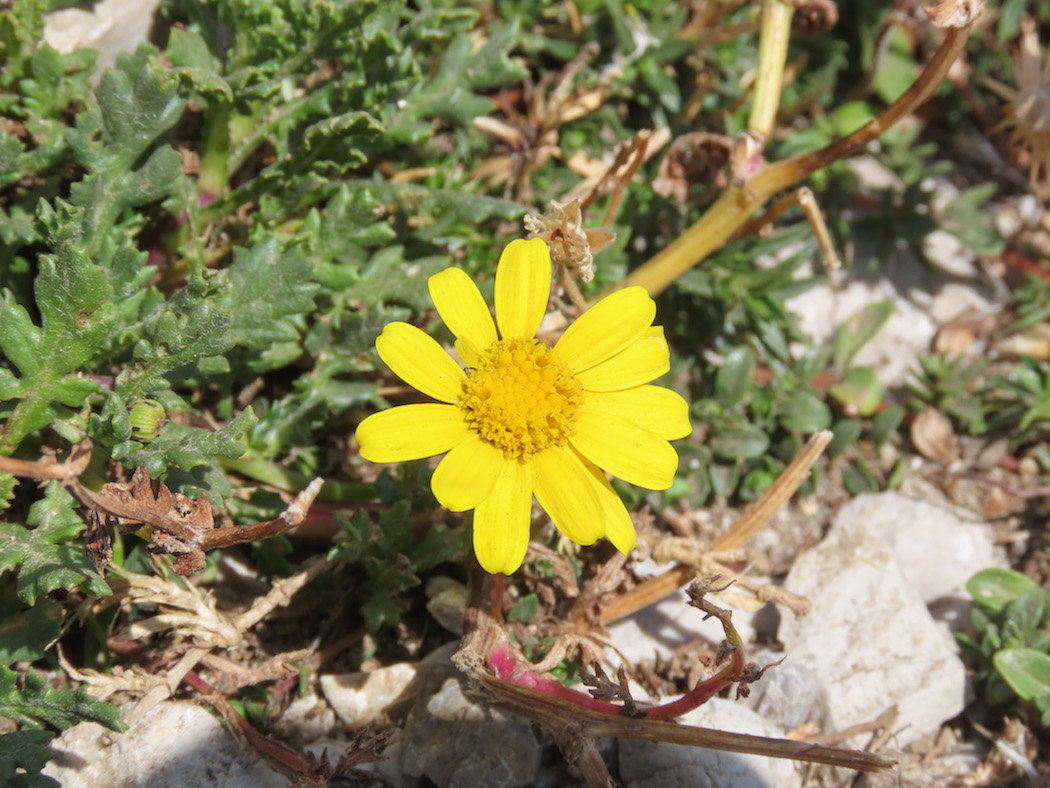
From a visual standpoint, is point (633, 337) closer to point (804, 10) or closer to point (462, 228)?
point (462, 228)

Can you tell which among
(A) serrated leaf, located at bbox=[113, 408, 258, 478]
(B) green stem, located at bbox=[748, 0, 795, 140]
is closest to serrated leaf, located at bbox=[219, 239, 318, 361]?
(A) serrated leaf, located at bbox=[113, 408, 258, 478]

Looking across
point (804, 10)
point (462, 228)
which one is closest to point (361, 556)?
point (462, 228)

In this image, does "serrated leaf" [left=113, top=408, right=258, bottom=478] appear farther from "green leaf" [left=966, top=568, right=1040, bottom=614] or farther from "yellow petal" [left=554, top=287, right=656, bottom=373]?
"green leaf" [left=966, top=568, right=1040, bottom=614]

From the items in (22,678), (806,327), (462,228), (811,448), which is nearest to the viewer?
(22,678)

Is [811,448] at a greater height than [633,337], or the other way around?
[633,337]

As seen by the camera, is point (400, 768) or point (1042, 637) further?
point (1042, 637)

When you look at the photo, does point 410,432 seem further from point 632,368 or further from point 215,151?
point 215,151

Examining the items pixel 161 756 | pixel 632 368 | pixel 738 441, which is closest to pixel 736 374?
pixel 738 441
